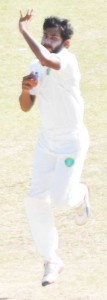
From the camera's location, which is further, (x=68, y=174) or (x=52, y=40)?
(x=68, y=174)

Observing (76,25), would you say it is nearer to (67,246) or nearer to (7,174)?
(7,174)

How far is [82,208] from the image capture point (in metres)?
10.2

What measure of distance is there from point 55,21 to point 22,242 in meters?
2.55

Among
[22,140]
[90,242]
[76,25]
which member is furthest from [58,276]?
[76,25]

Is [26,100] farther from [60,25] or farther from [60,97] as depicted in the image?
[60,25]

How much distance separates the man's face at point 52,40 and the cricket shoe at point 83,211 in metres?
1.42

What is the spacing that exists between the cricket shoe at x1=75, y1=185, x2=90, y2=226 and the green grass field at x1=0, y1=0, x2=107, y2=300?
14.7 inches

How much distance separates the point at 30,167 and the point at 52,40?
3.78 metres

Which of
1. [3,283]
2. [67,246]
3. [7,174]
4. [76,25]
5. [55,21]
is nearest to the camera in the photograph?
[55,21]

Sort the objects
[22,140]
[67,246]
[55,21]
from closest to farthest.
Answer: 1. [55,21]
2. [67,246]
3. [22,140]

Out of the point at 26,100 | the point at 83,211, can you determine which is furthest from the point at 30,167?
the point at 26,100

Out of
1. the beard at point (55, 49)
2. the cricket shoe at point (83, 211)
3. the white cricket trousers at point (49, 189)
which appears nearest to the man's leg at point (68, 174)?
the white cricket trousers at point (49, 189)

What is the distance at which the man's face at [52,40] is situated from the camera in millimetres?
9281

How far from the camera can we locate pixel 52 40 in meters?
9.32
